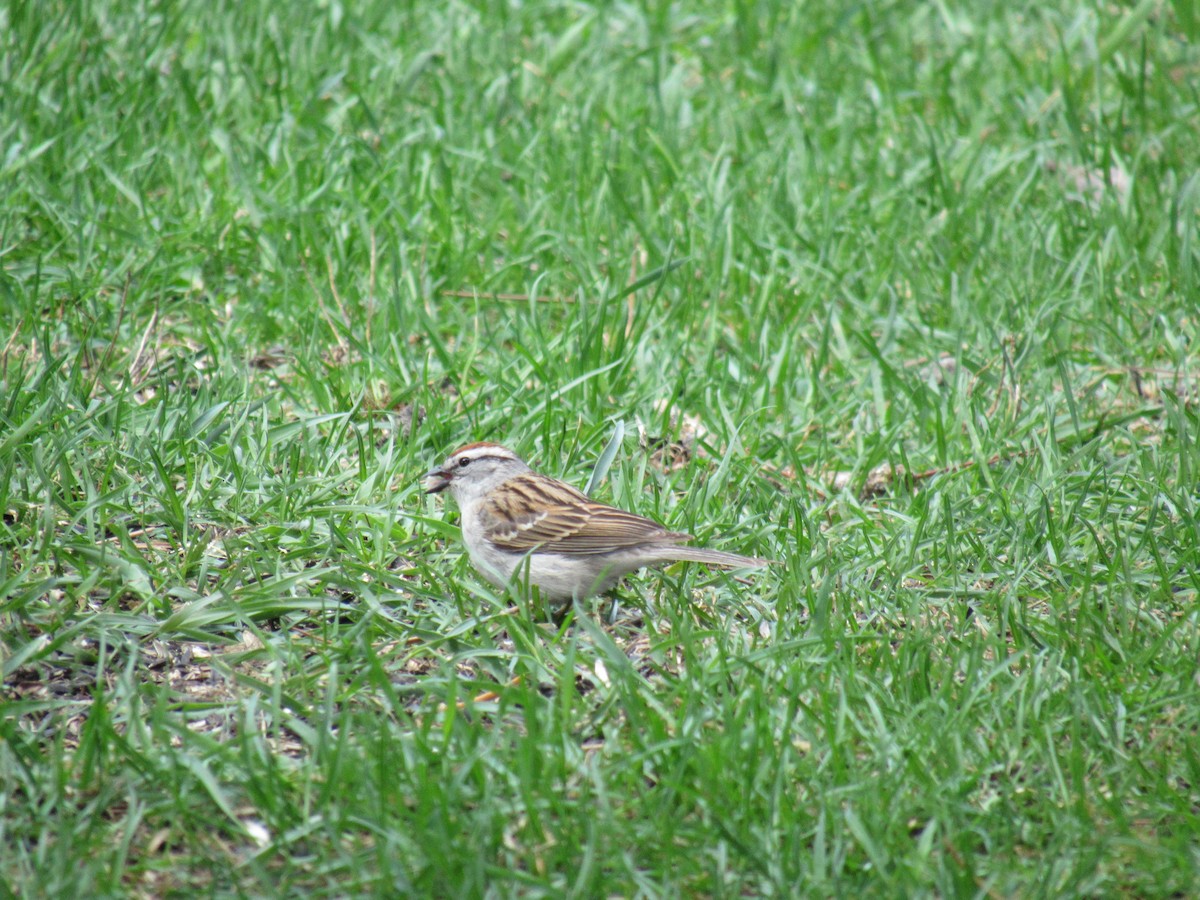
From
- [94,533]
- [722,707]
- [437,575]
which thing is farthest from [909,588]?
[94,533]

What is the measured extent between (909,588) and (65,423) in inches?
122

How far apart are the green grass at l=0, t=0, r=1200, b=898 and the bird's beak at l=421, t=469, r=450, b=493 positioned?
6.4 inches

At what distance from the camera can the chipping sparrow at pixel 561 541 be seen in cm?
432

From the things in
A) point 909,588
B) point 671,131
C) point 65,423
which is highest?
point 671,131

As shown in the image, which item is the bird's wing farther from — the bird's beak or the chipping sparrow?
the bird's beak

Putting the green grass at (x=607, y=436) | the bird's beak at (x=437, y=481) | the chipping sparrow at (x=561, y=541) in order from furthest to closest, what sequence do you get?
1. the bird's beak at (x=437, y=481)
2. the chipping sparrow at (x=561, y=541)
3. the green grass at (x=607, y=436)

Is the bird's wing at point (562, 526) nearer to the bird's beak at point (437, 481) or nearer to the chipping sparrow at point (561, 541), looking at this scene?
the chipping sparrow at point (561, 541)

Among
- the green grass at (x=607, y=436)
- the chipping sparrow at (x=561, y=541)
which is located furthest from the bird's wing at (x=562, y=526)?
the green grass at (x=607, y=436)

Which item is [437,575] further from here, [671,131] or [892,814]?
[671,131]

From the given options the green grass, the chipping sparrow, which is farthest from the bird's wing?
the green grass

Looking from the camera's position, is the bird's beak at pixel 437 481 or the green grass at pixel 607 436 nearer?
the green grass at pixel 607 436

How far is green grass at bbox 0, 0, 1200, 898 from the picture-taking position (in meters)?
3.25

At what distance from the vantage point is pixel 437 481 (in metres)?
4.84

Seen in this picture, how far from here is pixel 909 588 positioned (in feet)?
14.8
